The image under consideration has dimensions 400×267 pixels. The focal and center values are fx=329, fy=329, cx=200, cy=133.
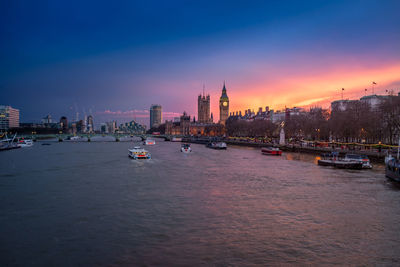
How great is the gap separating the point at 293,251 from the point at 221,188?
1585 cm

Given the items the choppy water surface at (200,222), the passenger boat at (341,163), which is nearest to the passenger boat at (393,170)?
the choppy water surface at (200,222)

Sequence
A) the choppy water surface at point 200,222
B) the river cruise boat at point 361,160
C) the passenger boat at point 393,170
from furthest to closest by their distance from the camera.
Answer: the river cruise boat at point 361,160 → the passenger boat at point 393,170 → the choppy water surface at point 200,222

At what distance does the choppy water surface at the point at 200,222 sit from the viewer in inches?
559

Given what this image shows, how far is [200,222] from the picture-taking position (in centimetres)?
1911

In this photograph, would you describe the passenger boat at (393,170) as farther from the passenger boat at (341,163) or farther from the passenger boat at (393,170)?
the passenger boat at (341,163)

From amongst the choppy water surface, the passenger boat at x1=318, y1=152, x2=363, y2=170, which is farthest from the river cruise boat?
the choppy water surface

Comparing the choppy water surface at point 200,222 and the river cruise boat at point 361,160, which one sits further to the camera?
the river cruise boat at point 361,160

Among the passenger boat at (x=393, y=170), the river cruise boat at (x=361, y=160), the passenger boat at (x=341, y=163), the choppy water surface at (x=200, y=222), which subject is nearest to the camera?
the choppy water surface at (x=200, y=222)

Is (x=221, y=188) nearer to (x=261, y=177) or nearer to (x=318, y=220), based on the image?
(x=261, y=177)

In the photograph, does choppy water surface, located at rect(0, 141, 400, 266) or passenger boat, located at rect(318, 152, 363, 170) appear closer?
choppy water surface, located at rect(0, 141, 400, 266)

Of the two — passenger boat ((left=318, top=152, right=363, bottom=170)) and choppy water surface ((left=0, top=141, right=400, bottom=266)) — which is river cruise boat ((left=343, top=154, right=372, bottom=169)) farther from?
choppy water surface ((left=0, top=141, right=400, bottom=266))

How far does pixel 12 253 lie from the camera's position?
14602 millimetres

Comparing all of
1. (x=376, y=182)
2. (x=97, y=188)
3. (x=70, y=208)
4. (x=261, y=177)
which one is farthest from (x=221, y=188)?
(x=376, y=182)

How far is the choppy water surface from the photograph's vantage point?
14.2 meters
